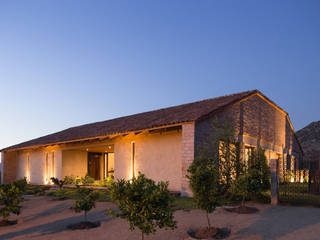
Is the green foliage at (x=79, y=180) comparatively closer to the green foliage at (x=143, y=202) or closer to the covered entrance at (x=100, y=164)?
the covered entrance at (x=100, y=164)

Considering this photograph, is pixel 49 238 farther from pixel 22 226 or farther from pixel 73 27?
pixel 73 27

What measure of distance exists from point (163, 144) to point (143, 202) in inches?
349

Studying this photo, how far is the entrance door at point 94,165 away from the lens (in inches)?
870

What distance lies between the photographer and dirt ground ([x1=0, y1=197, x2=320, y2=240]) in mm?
6398

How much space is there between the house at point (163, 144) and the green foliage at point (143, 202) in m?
6.70

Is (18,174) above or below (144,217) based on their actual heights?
below

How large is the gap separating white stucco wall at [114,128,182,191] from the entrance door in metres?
6.85

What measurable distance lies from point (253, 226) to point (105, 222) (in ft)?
12.9

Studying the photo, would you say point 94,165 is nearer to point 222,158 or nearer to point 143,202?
point 222,158

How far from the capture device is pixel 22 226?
315 inches

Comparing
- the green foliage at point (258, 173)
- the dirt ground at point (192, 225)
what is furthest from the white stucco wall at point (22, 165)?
the green foliage at point (258, 173)

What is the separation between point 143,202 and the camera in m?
4.98

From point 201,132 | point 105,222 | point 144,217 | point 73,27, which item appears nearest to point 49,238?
point 105,222

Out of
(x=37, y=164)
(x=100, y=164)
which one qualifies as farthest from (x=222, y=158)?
(x=37, y=164)
